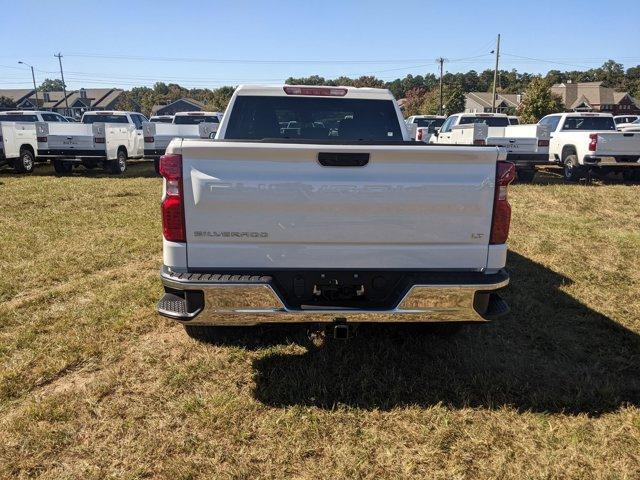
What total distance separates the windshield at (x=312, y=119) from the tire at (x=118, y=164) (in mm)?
11538

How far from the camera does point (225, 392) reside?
3.19 m

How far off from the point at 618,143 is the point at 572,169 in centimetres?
134

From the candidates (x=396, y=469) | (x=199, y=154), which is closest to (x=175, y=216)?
(x=199, y=154)

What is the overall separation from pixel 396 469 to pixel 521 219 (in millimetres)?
7045

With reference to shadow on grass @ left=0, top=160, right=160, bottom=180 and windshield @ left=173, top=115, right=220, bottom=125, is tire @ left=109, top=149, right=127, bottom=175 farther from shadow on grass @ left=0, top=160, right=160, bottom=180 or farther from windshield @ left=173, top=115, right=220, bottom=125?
windshield @ left=173, top=115, right=220, bottom=125

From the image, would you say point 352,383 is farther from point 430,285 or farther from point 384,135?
point 384,135

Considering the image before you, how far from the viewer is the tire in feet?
48.5

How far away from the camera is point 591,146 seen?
12.2 m

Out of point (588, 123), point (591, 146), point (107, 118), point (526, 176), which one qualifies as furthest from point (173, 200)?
point (107, 118)

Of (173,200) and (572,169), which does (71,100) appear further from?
(173,200)

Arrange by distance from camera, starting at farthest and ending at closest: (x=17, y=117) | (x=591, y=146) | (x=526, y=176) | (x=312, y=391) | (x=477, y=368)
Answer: (x=17, y=117) → (x=526, y=176) → (x=591, y=146) → (x=477, y=368) → (x=312, y=391)

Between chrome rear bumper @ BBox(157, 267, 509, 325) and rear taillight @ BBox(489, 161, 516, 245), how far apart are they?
25cm

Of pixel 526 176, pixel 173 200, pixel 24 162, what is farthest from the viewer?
pixel 24 162

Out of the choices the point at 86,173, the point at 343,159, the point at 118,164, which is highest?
the point at 343,159
